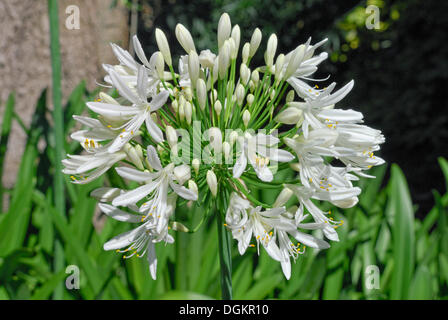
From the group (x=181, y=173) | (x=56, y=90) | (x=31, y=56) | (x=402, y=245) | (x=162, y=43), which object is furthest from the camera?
(x=31, y=56)

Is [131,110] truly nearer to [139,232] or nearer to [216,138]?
[216,138]

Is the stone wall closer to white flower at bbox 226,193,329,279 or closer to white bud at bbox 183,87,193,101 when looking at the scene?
white bud at bbox 183,87,193,101

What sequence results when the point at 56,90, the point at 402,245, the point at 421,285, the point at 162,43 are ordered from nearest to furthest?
the point at 162,43 < the point at 56,90 < the point at 421,285 < the point at 402,245

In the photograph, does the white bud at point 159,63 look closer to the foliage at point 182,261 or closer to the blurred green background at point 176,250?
the blurred green background at point 176,250

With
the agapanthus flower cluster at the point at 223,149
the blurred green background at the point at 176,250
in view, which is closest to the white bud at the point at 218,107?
the agapanthus flower cluster at the point at 223,149

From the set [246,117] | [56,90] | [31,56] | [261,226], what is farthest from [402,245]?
[31,56]
